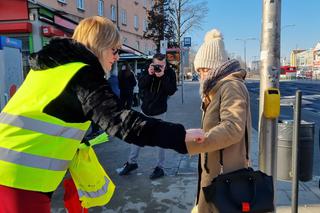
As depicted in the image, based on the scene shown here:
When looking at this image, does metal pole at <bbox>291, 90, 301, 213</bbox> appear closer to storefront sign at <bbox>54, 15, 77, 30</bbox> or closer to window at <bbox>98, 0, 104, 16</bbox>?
storefront sign at <bbox>54, 15, 77, 30</bbox>

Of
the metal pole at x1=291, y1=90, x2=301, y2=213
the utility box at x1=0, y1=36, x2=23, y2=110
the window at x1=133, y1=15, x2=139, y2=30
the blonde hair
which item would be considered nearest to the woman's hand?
the blonde hair

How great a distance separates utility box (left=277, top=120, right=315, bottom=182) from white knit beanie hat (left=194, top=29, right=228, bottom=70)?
1.55m

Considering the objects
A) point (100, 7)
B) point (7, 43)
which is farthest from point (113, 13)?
point (7, 43)

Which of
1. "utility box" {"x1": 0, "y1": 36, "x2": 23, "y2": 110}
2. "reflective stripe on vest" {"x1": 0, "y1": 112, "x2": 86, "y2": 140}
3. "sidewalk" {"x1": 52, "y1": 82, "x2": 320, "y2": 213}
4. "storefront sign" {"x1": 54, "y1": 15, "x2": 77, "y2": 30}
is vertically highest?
"storefront sign" {"x1": 54, "y1": 15, "x2": 77, "y2": 30}

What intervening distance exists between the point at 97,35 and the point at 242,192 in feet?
4.02

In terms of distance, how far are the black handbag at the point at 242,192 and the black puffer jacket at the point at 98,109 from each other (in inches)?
21.9

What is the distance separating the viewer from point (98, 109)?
171 centimetres

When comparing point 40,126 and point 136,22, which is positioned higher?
point 136,22

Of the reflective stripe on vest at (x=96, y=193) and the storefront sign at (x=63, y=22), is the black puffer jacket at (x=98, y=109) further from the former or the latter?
the storefront sign at (x=63, y=22)

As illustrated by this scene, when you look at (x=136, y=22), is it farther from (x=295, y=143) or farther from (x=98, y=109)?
(x=98, y=109)

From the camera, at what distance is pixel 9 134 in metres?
1.81

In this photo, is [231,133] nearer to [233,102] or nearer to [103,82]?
[233,102]

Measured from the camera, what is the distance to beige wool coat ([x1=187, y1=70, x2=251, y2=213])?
7.41ft

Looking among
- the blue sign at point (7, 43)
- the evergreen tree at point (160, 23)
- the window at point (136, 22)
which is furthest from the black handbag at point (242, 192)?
the evergreen tree at point (160, 23)
